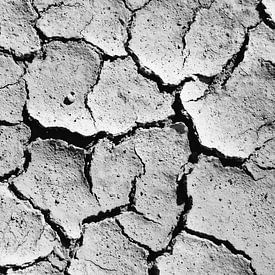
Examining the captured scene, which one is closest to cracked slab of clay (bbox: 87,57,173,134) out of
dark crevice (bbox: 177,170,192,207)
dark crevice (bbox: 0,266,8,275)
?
dark crevice (bbox: 177,170,192,207)

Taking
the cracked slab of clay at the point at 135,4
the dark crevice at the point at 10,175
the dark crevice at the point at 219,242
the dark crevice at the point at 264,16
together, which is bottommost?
the dark crevice at the point at 10,175

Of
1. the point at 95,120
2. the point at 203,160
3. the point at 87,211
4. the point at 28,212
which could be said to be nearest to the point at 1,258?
the point at 28,212

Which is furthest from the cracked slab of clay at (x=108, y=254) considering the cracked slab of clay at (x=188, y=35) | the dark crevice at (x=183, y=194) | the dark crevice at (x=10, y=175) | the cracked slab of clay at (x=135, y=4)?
the cracked slab of clay at (x=135, y=4)

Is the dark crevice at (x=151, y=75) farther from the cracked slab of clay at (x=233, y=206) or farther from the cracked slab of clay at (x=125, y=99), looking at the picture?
the cracked slab of clay at (x=233, y=206)

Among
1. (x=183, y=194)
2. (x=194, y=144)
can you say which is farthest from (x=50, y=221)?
(x=194, y=144)

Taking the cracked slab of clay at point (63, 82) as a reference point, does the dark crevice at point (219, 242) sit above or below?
below

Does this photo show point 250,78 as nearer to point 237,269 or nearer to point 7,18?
point 237,269

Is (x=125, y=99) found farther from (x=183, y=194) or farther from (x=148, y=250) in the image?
(x=148, y=250)
